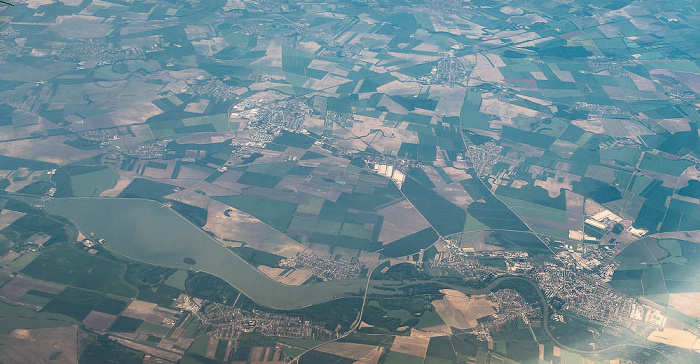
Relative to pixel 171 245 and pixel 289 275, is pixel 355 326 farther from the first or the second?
pixel 171 245

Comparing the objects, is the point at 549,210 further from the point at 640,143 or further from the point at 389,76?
the point at 389,76

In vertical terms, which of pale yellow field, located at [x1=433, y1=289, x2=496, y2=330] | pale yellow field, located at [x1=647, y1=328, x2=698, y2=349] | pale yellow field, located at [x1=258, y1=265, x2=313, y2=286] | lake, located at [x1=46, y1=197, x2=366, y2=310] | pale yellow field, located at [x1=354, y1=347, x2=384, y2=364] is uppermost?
lake, located at [x1=46, y1=197, x2=366, y2=310]

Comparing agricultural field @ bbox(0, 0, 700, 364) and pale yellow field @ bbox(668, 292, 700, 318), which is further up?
agricultural field @ bbox(0, 0, 700, 364)

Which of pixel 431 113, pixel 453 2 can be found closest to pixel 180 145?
pixel 431 113

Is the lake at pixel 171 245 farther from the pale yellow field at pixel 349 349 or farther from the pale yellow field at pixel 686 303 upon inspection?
the pale yellow field at pixel 686 303

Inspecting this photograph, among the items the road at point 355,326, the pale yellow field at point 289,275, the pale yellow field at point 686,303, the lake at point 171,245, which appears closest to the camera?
the road at point 355,326

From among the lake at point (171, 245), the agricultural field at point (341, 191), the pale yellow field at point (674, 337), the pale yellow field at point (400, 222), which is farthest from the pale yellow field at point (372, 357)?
the pale yellow field at point (674, 337)

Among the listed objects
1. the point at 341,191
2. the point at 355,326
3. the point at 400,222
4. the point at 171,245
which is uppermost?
the point at 171,245

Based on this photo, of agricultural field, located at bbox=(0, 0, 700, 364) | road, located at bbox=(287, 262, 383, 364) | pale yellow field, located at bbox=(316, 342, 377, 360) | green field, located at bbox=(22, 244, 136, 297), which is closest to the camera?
road, located at bbox=(287, 262, 383, 364)

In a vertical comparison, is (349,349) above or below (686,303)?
above

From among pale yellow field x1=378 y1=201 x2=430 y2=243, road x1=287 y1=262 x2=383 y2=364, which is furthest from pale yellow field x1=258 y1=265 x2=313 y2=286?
pale yellow field x1=378 y1=201 x2=430 y2=243

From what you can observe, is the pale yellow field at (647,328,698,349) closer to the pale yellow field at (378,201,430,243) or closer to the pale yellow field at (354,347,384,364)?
the pale yellow field at (378,201,430,243)

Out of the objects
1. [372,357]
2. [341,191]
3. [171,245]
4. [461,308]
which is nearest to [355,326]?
[372,357]
